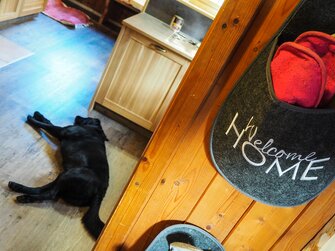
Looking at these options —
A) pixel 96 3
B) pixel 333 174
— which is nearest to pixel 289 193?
pixel 333 174

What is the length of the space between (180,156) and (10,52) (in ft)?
8.16

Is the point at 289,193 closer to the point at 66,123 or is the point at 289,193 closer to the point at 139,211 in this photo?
the point at 139,211

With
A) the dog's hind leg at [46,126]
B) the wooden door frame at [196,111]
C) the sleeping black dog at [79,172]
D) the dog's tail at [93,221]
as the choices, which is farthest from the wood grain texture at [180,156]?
the dog's hind leg at [46,126]

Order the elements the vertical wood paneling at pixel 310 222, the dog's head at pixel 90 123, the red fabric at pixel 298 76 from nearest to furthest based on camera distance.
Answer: the red fabric at pixel 298 76 < the vertical wood paneling at pixel 310 222 < the dog's head at pixel 90 123

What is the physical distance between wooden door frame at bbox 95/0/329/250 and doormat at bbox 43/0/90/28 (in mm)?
3674

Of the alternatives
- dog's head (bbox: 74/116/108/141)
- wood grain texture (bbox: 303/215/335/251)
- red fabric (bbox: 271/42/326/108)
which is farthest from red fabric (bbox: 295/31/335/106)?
dog's head (bbox: 74/116/108/141)

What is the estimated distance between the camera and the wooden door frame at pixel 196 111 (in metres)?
0.93

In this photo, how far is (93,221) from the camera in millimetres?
1838

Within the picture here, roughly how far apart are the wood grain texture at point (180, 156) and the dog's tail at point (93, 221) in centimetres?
49

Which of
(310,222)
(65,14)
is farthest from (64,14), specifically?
(310,222)

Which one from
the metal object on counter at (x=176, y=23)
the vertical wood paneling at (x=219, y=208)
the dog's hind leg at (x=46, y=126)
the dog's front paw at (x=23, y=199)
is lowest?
the dog's front paw at (x=23, y=199)

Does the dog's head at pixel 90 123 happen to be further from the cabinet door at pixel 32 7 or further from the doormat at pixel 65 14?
the doormat at pixel 65 14

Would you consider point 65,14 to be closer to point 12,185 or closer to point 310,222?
point 12,185

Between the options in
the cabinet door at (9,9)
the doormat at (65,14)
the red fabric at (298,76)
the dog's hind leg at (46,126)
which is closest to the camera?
the red fabric at (298,76)
